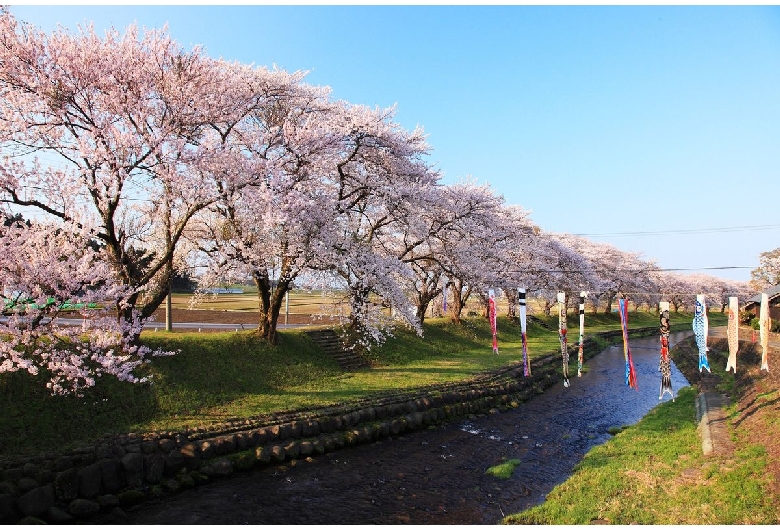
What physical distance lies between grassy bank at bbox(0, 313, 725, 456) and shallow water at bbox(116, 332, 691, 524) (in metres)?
3.44

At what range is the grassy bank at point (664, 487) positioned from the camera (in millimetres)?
9969

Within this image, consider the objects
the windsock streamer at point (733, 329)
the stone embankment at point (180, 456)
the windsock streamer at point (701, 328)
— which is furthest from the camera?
the windsock streamer at point (701, 328)

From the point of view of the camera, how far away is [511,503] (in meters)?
12.3

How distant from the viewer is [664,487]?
11.9 m

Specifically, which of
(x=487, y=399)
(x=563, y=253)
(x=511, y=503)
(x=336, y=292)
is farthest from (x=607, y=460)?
(x=563, y=253)

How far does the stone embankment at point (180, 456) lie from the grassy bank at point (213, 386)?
1.26 m

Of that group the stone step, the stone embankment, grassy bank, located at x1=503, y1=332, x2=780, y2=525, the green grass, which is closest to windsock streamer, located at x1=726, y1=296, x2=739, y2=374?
grassy bank, located at x1=503, y1=332, x2=780, y2=525

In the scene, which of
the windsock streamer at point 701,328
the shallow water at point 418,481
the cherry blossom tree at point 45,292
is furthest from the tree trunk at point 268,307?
the windsock streamer at point 701,328

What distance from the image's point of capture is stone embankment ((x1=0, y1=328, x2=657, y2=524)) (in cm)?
1053

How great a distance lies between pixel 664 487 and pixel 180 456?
12.5 meters

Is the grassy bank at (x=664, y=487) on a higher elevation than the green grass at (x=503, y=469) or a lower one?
higher

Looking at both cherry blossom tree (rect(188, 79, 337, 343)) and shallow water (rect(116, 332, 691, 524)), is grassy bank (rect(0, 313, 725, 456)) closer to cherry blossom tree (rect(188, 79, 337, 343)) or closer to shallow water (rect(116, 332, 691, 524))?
cherry blossom tree (rect(188, 79, 337, 343))

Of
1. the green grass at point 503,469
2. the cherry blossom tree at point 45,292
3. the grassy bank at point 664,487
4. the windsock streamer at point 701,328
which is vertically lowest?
the green grass at point 503,469

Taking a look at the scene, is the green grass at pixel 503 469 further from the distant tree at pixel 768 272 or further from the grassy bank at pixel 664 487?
the distant tree at pixel 768 272
